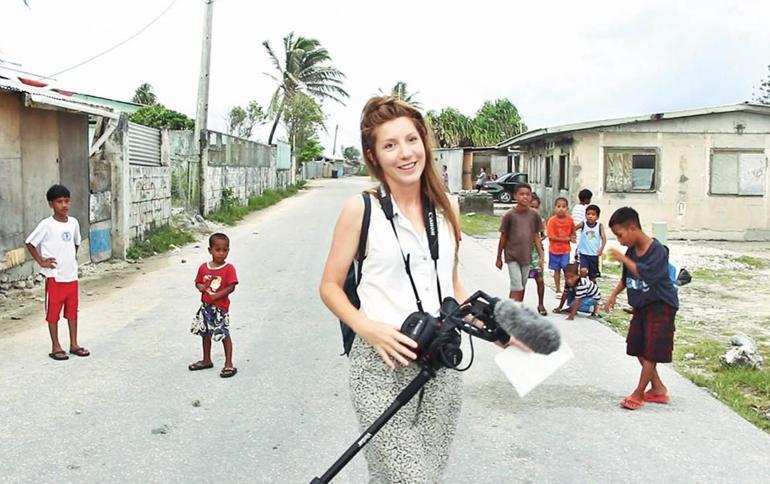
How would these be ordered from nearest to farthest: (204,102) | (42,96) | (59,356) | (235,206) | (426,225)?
(426,225) < (59,356) < (42,96) < (204,102) < (235,206)

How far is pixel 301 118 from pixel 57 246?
4571 centimetres

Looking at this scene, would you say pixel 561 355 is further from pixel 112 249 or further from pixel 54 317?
pixel 112 249

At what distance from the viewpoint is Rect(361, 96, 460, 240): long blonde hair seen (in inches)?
107

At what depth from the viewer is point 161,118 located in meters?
32.7

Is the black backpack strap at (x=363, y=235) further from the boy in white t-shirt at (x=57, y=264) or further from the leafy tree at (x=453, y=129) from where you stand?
the leafy tree at (x=453, y=129)

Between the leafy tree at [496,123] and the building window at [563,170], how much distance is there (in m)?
36.1

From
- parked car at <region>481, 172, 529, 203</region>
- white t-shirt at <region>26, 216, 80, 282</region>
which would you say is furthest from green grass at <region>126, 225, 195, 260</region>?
parked car at <region>481, 172, 529, 203</region>

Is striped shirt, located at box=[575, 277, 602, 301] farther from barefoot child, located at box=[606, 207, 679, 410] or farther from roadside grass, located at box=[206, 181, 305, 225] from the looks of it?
roadside grass, located at box=[206, 181, 305, 225]

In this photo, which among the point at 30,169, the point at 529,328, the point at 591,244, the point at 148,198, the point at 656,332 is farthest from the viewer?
the point at 148,198

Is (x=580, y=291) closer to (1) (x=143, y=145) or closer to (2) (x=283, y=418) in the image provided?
(2) (x=283, y=418)

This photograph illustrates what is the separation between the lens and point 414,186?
2764 millimetres

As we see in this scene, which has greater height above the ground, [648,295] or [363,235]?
[363,235]

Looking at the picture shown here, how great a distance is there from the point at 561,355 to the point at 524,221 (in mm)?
6420

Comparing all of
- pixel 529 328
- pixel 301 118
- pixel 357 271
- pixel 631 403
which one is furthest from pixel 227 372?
pixel 301 118
